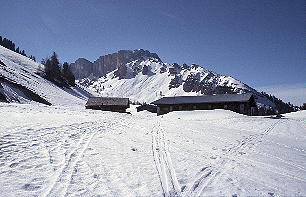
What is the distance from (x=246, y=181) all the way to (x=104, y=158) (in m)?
4.77

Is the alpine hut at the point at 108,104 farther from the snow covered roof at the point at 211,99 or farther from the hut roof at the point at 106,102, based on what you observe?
Answer: the snow covered roof at the point at 211,99

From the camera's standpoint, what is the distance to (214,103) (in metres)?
56.1

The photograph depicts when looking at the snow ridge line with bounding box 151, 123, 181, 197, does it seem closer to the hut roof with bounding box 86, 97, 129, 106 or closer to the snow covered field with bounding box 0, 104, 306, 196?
the snow covered field with bounding box 0, 104, 306, 196

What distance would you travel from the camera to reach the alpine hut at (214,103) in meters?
53.8

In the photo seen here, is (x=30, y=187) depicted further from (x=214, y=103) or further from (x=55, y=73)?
(x=55, y=73)

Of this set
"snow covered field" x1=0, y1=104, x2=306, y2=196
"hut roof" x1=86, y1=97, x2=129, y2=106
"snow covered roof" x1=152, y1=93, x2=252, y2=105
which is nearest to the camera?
"snow covered field" x1=0, y1=104, x2=306, y2=196

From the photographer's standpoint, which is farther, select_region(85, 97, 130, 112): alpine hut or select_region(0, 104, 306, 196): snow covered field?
select_region(85, 97, 130, 112): alpine hut

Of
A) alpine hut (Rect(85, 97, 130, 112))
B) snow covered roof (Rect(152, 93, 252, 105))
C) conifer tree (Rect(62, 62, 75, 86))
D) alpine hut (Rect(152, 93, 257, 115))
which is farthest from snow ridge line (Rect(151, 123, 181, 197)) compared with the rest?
conifer tree (Rect(62, 62, 75, 86))

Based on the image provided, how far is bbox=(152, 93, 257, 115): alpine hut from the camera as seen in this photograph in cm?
5376

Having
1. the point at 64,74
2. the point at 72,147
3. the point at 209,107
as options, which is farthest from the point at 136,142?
the point at 64,74

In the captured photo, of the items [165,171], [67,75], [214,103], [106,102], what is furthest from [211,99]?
[67,75]

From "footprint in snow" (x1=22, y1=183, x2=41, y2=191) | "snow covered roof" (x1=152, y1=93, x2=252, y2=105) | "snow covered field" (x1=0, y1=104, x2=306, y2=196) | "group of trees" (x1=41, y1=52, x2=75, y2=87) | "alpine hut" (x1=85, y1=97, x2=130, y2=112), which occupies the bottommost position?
"footprint in snow" (x1=22, y1=183, x2=41, y2=191)

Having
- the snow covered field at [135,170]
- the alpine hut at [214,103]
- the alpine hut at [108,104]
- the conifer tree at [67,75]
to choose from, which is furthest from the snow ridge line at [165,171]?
the conifer tree at [67,75]

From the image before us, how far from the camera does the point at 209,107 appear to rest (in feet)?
185
